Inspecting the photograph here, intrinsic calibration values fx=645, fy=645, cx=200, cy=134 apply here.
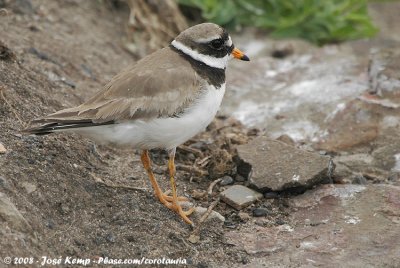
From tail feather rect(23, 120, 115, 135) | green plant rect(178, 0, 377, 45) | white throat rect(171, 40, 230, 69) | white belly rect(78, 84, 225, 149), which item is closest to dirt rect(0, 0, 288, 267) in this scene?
tail feather rect(23, 120, 115, 135)

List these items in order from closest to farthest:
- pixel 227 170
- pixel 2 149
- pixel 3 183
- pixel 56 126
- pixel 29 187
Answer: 1. pixel 3 183
2. pixel 29 187
3. pixel 56 126
4. pixel 2 149
5. pixel 227 170

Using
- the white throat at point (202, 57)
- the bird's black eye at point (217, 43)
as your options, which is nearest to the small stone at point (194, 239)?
the white throat at point (202, 57)

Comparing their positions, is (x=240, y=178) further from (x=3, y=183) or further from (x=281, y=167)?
(x=3, y=183)

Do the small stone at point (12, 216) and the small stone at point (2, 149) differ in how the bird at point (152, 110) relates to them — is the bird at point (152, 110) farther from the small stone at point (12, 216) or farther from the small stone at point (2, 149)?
the small stone at point (12, 216)

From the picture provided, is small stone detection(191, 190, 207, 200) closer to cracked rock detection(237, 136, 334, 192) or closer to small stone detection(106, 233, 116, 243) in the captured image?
cracked rock detection(237, 136, 334, 192)

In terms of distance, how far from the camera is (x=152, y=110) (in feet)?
18.8

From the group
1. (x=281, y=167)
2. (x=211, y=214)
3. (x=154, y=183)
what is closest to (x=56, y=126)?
(x=154, y=183)

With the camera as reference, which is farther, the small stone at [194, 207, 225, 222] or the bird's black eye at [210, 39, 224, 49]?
the bird's black eye at [210, 39, 224, 49]

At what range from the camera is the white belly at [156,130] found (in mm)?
5707

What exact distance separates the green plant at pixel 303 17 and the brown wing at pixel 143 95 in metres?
4.13

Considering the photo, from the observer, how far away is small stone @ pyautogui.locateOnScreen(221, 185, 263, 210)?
6.24 metres

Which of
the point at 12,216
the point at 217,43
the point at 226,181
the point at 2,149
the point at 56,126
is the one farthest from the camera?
the point at 226,181

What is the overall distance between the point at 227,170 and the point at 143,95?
149 centimetres

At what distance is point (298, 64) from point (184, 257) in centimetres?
499
